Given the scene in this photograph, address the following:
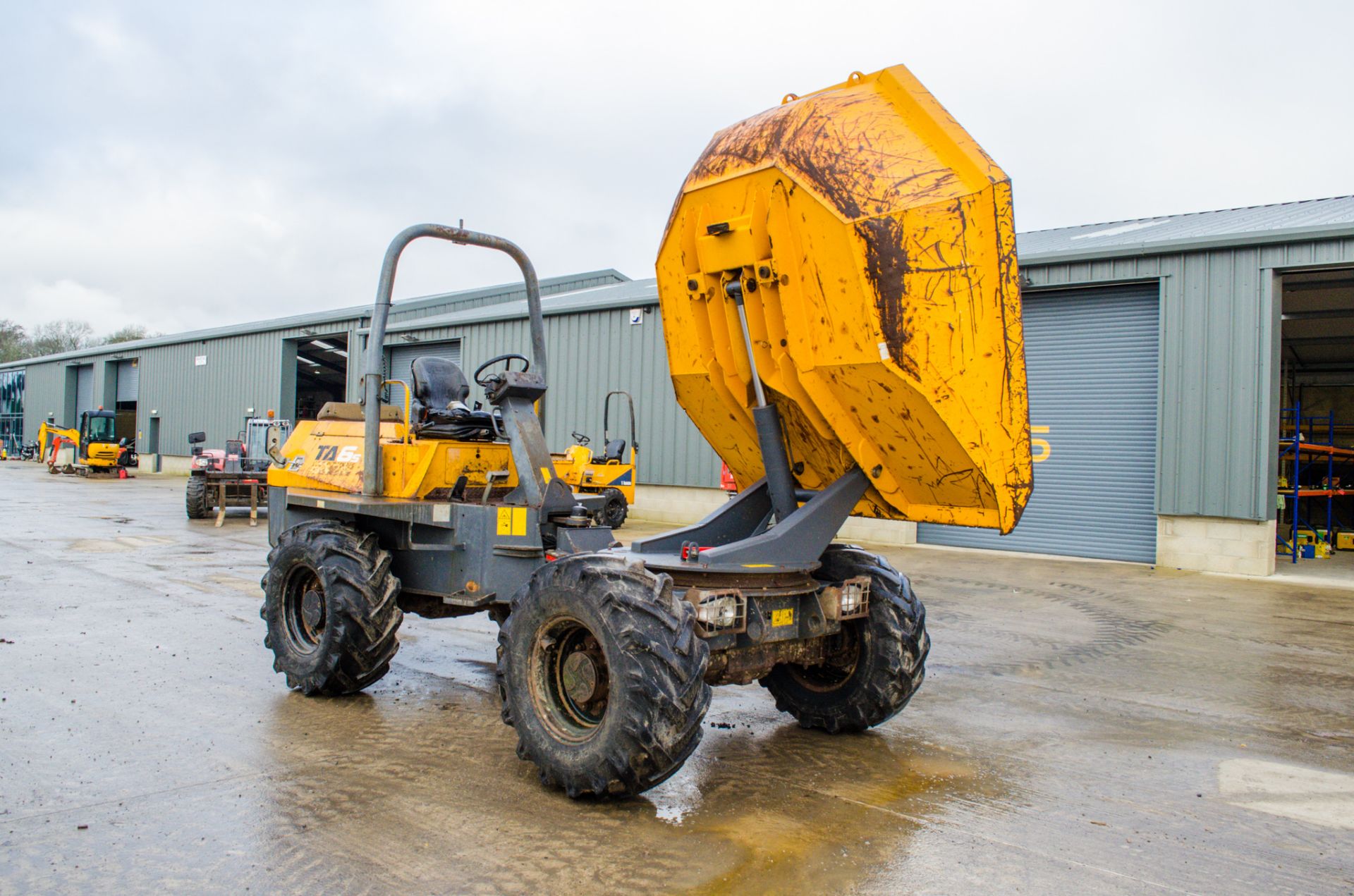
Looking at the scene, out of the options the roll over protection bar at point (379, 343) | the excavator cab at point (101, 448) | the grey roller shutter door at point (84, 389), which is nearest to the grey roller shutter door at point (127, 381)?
the grey roller shutter door at point (84, 389)

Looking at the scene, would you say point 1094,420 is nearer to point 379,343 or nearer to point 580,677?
point 379,343

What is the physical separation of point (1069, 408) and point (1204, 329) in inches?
86.2

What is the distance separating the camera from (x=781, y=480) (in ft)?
14.9

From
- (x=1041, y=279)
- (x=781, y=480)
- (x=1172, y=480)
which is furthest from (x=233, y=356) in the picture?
(x=781, y=480)

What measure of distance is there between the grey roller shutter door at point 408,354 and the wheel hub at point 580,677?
18.8m

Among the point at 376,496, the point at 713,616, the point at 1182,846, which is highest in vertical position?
the point at 376,496

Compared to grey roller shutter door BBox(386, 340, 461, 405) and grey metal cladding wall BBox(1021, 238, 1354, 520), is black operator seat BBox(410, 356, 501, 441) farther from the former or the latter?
grey roller shutter door BBox(386, 340, 461, 405)

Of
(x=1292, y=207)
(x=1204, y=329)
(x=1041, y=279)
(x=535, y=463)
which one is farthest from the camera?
(x=1292, y=207)

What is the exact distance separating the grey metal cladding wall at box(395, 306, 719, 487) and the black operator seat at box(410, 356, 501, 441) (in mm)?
10939

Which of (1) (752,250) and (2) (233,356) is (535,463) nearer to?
(1) (752,250)

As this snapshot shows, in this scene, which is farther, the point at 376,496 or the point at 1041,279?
the point at 1041,279

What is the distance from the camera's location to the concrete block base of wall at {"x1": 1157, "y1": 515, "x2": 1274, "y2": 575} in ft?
38.9

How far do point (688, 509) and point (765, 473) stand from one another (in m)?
13.0

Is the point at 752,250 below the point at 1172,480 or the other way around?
the other way around
